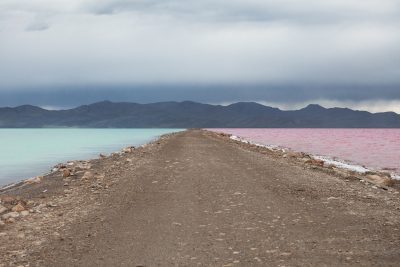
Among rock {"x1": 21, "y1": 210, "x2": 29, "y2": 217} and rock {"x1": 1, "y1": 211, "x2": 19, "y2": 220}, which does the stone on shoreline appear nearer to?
rock {"x1": 21, "y1": 210, "x2": 29, "y2": 217}

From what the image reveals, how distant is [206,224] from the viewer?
458 inches

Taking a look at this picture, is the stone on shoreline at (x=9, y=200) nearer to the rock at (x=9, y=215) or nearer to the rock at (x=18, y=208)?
the rock at (x=18, y=208)

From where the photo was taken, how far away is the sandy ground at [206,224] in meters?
9.14

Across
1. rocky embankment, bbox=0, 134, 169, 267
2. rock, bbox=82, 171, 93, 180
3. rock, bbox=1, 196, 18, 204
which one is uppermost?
rock, bbox=82, 171, 93, 180

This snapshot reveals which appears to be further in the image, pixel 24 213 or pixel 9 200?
pixel 9 200

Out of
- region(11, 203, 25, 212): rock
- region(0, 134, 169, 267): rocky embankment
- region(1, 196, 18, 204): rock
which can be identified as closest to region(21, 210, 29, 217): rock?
region(0, 134, 169, 267): rocky embankment

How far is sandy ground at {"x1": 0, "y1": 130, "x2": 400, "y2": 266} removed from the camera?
30.0ft

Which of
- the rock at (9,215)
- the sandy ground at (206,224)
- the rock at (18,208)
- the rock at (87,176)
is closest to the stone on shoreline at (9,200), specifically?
the sandy ground at (206,224)

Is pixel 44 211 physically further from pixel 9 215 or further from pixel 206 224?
pixel 206 224

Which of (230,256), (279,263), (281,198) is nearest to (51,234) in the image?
(230,256)

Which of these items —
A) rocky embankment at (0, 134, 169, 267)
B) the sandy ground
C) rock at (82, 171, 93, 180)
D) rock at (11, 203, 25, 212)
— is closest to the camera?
the sandy ground

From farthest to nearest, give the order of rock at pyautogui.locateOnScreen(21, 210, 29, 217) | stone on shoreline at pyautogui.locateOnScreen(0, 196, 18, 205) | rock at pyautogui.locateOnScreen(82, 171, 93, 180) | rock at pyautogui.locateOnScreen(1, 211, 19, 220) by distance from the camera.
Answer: rock at pyautogui.locateOnScreen(82, 171, 93, 180) → stone on shoreline at pyautogui.locateOnScreen(0, 196, 18, 205) → rock at pyautogui.locateOnScreen(21, 210, 29, 217) → rock at pyautogui.locateOnScreen(1, 211, 19, 220)

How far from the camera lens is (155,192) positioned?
1648 centimetres

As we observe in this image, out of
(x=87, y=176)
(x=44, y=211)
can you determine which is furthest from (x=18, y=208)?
(x=87, y=176)
